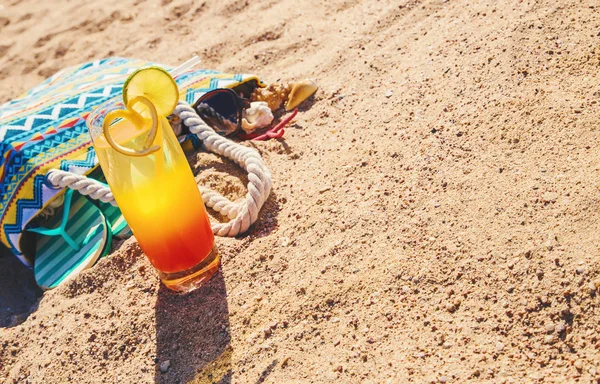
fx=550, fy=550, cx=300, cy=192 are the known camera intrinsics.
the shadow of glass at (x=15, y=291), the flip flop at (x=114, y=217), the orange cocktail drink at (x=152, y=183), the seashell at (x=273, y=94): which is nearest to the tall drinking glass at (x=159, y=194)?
the orange cocktail drink at (x=152, y=183)

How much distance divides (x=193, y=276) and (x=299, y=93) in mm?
1090

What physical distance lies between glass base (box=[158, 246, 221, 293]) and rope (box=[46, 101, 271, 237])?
153 mm

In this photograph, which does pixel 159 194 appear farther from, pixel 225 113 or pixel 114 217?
pixel 225 113

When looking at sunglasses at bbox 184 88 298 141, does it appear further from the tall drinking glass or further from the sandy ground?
the tall drinking glass

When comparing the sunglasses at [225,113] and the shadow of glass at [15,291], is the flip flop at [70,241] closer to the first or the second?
the shadow of glass at [15,291]

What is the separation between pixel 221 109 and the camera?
2404 millimetres

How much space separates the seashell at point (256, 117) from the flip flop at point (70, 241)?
707mm

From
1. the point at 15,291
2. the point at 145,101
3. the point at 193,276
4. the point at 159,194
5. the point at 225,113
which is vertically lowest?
the point at 15,291

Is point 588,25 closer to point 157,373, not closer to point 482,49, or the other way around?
point 482,49

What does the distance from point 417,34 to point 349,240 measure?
1259 millimetres

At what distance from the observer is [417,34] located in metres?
2.54

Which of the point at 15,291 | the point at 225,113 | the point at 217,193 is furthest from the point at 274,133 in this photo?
the point at 15,291

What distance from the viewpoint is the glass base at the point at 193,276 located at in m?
1.71

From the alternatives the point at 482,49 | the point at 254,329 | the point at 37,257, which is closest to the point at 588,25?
the point at 482,49
